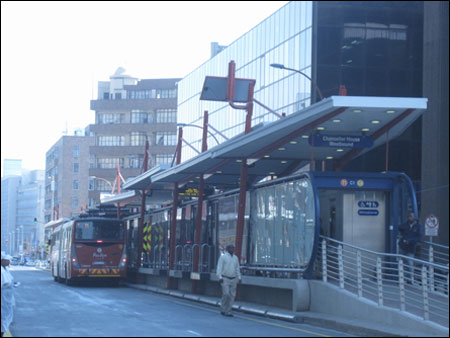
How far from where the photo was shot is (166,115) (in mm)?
109250

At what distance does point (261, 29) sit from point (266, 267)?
40328 millimetres

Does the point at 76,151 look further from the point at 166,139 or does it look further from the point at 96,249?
the point at 96,249

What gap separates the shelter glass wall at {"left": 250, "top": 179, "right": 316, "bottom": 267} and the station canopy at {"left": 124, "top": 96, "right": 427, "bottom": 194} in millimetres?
1177

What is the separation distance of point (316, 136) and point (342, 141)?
74cm

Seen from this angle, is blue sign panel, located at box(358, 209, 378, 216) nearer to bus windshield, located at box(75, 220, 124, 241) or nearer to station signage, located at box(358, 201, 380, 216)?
station signage, located at box(358, 201, 380, 216)

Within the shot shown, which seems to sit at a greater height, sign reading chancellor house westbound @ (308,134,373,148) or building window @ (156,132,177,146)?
building window @ (156,132,177,146)

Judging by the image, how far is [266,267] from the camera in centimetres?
2244

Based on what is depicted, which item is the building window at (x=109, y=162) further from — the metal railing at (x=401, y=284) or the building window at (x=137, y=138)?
the metal railing at (x=401, y=284)

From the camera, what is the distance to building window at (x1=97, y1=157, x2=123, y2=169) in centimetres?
10900

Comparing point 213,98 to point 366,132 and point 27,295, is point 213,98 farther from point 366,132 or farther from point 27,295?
point 27,295

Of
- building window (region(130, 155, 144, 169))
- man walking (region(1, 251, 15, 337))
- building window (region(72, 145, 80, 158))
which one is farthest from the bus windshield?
building window (region(72, 145, 80, 158))

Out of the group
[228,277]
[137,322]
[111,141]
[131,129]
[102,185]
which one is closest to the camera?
[137,322]

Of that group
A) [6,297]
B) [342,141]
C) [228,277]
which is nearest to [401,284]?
[228,277]

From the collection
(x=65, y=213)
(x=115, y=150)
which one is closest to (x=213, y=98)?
(x=115, y=150)
